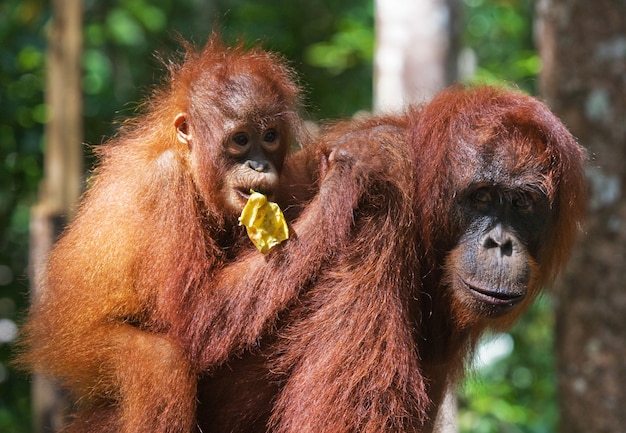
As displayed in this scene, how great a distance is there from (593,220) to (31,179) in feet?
13.6

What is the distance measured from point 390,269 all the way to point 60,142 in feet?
Answer: 10.7

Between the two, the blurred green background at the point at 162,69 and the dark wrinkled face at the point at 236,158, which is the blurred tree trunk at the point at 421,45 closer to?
the blurred green background at the point at 162,69

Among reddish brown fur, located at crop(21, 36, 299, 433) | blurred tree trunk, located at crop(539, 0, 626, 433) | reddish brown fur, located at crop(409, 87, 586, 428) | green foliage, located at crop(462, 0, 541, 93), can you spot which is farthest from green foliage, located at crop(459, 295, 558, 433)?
reddish brown fur, located at crop(21, 36, 299, 433)

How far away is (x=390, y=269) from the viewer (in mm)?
3107

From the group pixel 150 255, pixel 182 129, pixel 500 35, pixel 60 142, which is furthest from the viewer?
pixel 500 35

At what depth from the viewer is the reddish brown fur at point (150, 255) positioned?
3083mm

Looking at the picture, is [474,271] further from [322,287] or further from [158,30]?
[158,30]

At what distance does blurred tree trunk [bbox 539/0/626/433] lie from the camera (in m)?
5.21

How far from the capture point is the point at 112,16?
316 inches

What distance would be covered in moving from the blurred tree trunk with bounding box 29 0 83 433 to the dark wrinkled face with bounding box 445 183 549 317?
309cm

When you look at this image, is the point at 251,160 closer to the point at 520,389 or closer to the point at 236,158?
the point at 236,158

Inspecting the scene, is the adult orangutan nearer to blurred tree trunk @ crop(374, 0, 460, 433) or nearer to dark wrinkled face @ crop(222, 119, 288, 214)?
dark wrinkled face @ crop(222, 119, 288, 214)

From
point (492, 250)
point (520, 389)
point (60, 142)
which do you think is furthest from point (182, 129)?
point (520, 389)

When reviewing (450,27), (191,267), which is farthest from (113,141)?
(450,27)
